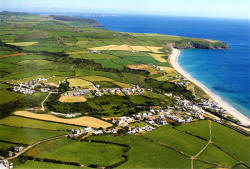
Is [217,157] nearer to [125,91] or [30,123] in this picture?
[125,91]

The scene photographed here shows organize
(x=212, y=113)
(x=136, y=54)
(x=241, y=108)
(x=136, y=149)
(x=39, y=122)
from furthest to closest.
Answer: (x=136, y=54)
(x=241, y=108)
(x=212, y=113)
(x=39, y=122)
(x=136, y=149)

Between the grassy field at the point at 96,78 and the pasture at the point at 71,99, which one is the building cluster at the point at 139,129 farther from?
the grassy field at the point at 96,78

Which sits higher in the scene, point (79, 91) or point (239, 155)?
point (79, 91)

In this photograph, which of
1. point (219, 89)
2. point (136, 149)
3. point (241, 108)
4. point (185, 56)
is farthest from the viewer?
point (185, 56)

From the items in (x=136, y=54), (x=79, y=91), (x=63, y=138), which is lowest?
(x=63, y=138)

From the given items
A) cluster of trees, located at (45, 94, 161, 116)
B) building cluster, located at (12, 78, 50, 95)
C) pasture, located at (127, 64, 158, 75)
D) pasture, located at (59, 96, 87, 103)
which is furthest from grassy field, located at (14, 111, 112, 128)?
pasture, located at (127, 64, 158, 75)

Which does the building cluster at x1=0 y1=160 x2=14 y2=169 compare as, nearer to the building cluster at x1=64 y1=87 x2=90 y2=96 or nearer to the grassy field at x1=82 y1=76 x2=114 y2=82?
the building cluster at x1=64 y1=87 x2=90 y2=96

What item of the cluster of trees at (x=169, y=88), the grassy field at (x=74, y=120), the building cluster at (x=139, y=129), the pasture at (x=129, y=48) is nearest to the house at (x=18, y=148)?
the grassy field at (x=74, y=120)

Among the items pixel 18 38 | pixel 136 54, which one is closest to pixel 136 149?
pixel 136 54

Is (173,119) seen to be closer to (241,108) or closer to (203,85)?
(241,108)
